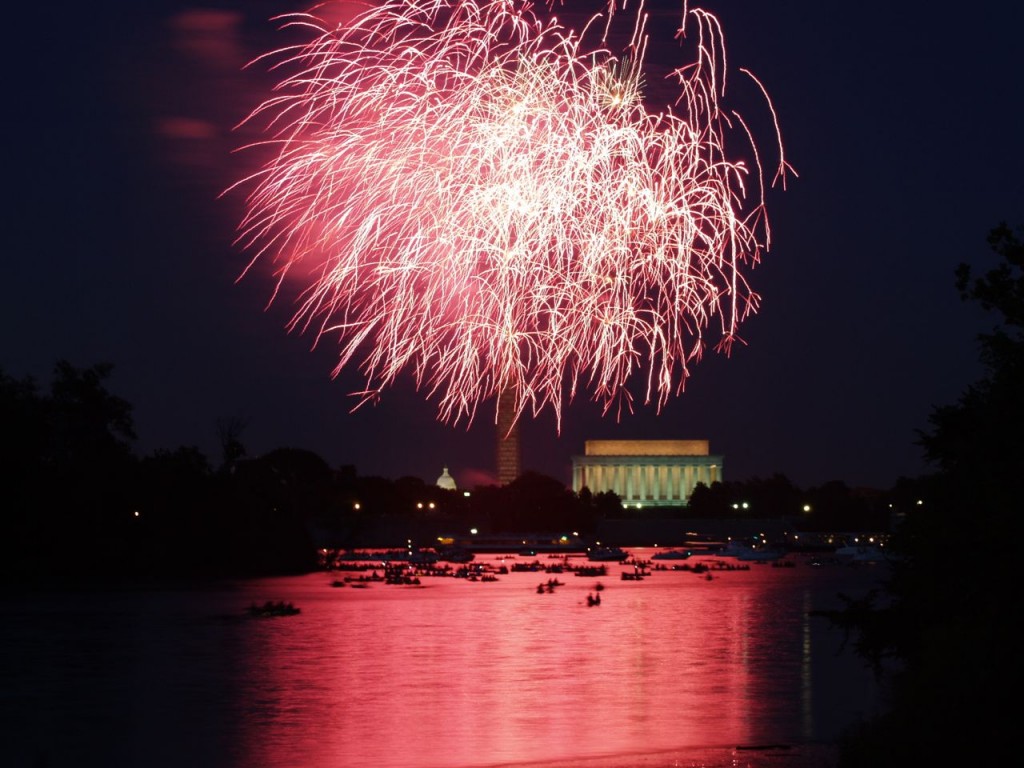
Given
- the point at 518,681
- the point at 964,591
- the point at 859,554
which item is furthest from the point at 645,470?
the point at 964,591

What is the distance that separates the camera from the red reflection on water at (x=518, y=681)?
20.9 meters

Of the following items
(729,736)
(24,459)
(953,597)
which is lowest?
(729,736)

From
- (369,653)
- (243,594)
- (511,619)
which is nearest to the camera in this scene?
(369,653)

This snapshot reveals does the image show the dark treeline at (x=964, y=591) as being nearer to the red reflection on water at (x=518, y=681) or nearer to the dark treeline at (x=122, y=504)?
the red reflection on water at (x=518, y=681)

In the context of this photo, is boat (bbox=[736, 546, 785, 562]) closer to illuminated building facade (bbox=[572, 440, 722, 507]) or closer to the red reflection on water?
the red reflection on water

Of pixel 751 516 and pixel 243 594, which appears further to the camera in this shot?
pixel 751 516

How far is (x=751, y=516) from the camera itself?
6747 inches

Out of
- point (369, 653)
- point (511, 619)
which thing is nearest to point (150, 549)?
point (511, 619)

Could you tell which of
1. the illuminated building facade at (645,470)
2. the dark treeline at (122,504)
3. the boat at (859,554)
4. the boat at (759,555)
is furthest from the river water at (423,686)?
the illuminated building facade at (645,470)

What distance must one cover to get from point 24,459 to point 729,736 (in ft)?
176

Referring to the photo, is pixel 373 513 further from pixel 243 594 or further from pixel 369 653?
pixel 369 653

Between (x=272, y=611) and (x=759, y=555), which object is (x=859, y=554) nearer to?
(x=759, y=555)

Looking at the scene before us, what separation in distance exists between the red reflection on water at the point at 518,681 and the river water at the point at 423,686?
2.5 inches

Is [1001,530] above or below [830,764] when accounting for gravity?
above
